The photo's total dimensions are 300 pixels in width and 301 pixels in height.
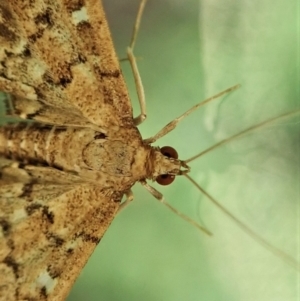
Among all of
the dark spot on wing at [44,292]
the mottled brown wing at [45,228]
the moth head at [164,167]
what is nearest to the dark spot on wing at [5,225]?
the mottled brown wing at [45,228]

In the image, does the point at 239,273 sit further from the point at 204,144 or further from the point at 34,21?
the point at 34,21

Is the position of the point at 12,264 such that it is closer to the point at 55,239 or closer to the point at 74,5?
the point at 55,239

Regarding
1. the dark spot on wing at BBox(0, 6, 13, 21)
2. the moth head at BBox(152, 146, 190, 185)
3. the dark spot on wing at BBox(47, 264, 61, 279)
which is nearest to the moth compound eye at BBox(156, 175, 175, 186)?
the moth head at BBox(152, 146, 190, 185)

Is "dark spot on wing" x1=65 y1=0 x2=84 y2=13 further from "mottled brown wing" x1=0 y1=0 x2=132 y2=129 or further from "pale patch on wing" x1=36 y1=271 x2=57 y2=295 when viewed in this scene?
"pale patch on wing" x1=36 y1=271 x2=57 y2=295

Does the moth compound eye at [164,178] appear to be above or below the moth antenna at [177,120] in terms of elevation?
below

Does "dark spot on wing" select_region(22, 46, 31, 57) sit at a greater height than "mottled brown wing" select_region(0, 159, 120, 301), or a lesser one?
greater

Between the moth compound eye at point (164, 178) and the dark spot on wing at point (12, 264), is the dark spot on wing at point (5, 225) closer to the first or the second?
→ the dark spot on wing at point (12, 264)

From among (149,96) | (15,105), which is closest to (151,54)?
(149,96)

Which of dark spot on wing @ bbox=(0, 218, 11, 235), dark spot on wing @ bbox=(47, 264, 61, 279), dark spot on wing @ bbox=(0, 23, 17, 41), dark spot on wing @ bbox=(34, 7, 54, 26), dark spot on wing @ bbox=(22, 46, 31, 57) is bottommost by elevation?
dark spot on wing @ bbox=(47, 264, 61, 279)
